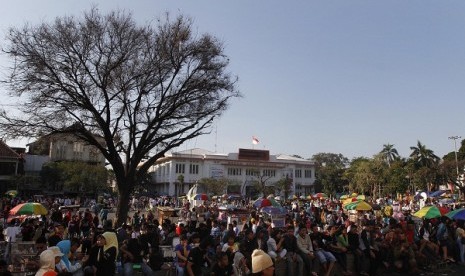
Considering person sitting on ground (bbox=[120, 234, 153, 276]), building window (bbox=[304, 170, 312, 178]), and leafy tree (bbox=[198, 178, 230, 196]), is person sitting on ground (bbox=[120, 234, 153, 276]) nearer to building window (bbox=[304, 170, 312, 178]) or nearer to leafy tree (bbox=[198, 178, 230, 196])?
leafy tree (bbox=[198, 178, 230, 196])

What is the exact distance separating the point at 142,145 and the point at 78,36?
613cm

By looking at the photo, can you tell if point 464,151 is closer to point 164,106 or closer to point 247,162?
point 247,162

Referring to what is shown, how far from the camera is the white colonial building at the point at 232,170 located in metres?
75.9

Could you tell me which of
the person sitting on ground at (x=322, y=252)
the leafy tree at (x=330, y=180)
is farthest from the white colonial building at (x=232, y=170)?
the person sitting on ground at (x=322, y=252)

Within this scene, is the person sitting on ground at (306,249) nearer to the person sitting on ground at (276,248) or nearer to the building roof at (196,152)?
the person sitting on ground at (276,248)

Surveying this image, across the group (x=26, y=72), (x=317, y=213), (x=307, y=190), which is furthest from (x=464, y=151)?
(x=26, y=72)

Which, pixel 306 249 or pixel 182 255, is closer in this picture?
pixel 182 255

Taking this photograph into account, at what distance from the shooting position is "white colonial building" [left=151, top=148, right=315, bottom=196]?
75.9 metres

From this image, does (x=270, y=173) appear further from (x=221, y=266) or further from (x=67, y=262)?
Answer: (x=67, y=262)

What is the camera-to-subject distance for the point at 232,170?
78875mm

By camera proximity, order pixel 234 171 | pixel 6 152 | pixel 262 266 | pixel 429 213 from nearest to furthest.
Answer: pixel 262 266
pixel 429 213
pixel 6 152
pixel 234 171

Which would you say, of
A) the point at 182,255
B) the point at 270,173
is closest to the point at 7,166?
the point at 270,173

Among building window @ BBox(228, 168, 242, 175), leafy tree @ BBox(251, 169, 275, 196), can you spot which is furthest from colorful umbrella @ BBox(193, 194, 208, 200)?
building window @ BBox(228, 168, 242, 175)

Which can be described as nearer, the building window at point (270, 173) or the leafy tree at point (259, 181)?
the leafy tree at point (259, 181)
